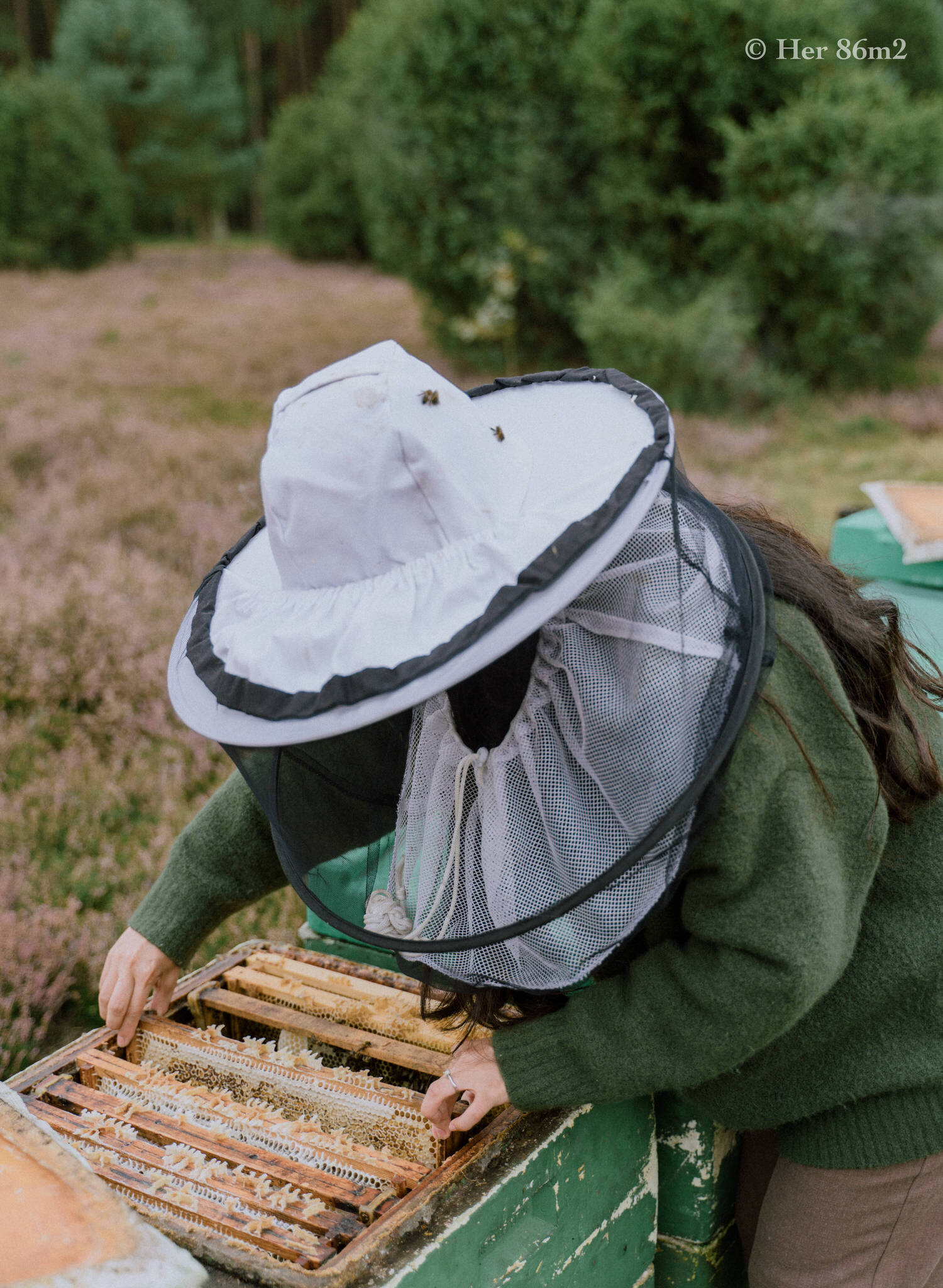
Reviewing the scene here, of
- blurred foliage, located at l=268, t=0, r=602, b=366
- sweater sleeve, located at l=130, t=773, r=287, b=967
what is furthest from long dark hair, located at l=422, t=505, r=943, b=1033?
blurred foliage, located at l=268, t=0, r=602, b=366

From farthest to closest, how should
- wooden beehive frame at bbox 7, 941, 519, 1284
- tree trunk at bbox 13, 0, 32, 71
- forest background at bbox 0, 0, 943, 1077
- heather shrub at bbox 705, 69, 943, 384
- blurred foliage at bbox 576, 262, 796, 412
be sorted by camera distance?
1. tree trunk at bbox 13, 0, 32, 71
2. blurred foliage at bbox 576, 262, 796, 412
3. heather shrub at bbox 705, 69, 943, 384
4. forest background at bbox 0, 0, 943, 1077
5. wooden beehive frame at bbox 7, 941, 519, 1284

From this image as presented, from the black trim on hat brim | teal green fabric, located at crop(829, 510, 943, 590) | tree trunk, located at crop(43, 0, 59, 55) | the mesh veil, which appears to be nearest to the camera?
the black trim on hat brim

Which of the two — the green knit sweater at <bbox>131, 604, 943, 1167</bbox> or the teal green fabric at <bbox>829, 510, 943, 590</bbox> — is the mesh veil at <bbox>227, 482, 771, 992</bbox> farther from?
the teal green fabric at <bbox>829, 510, 943, 590</bbox>

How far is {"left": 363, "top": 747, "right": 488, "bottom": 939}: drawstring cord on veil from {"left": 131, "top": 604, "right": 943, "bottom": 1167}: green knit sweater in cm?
11

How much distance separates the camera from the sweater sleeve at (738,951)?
1.09 m

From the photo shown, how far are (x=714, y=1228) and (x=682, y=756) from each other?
1.06 meters

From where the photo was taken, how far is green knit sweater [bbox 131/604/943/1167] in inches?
43.0

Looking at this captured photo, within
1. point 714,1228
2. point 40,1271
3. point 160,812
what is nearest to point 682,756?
point 40,1271

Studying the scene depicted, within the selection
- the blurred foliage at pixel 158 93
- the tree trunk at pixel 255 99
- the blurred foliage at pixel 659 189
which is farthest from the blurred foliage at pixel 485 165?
the tree trunk at pixel 255 99

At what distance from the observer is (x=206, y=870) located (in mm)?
1583

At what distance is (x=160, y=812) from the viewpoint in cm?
299

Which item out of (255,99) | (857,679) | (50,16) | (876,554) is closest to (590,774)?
(857,679)

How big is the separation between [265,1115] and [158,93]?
27.3 meters

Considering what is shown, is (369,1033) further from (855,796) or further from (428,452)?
(428,452)
